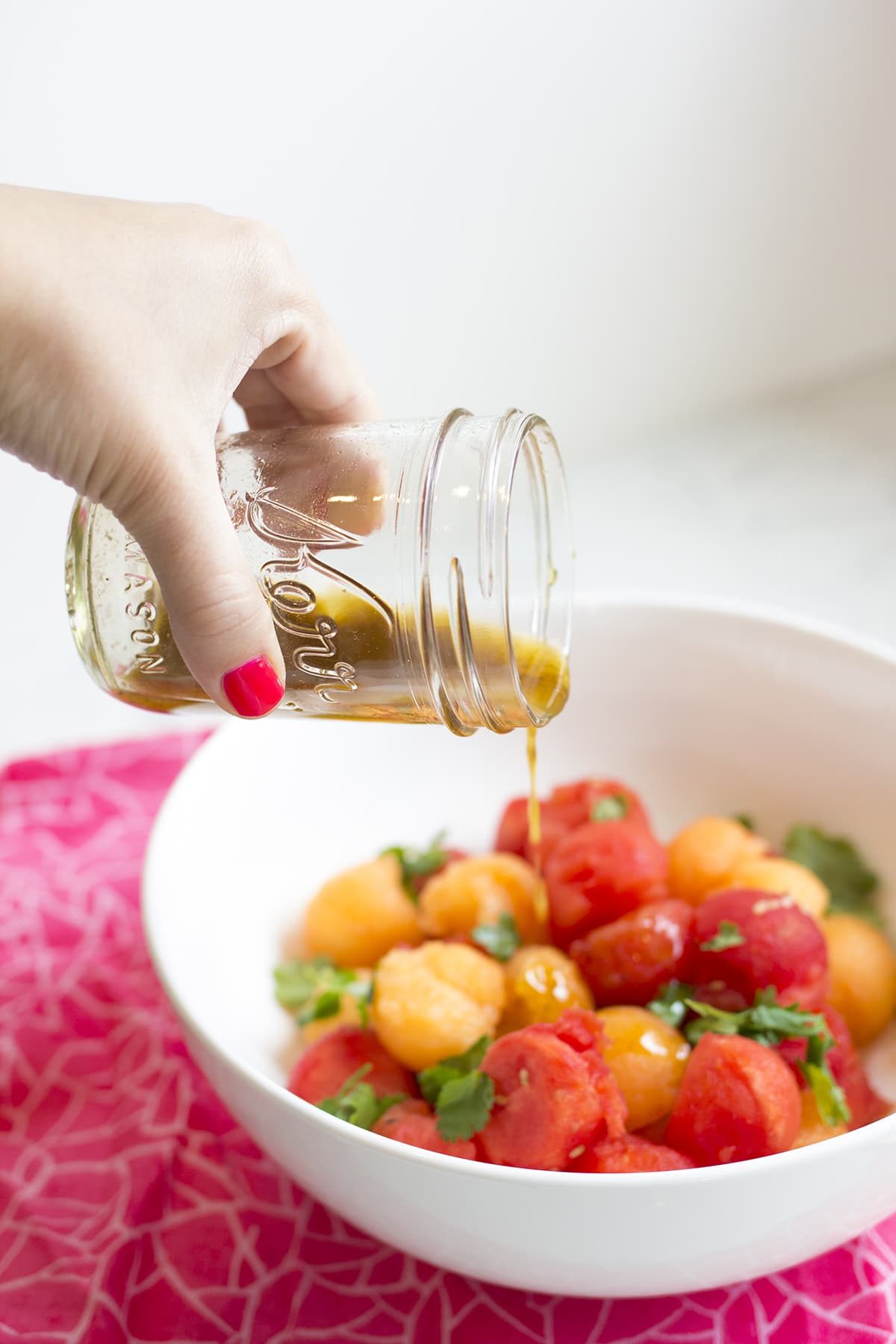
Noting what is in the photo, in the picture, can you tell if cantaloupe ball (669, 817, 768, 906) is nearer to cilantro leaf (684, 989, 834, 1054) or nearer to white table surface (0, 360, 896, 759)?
cilantro leaf (684, 989, 834, 1054)

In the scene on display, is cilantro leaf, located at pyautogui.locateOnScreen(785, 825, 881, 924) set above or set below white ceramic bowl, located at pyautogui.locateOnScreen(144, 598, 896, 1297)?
below

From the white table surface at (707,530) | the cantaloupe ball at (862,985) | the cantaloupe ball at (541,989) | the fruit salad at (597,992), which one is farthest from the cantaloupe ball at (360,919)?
the white table surface at (707,530)

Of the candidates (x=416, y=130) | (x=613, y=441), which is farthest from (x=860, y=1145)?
(x=613, y=441)

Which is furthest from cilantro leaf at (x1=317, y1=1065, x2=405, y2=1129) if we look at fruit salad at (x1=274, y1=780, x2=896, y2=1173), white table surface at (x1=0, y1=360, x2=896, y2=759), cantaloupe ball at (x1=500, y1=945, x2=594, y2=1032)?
white table surface at (x1=0, y1=360, x2=896, y2=759)

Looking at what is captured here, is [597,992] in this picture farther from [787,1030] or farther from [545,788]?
[545,788]

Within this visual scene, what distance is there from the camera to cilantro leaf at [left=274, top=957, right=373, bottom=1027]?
947 mm

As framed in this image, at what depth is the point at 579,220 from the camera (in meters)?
1.78

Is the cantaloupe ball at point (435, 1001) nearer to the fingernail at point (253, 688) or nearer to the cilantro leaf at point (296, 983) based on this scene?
the cilantro leaf at point (296, 983)

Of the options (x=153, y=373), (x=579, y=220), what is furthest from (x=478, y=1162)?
(x=579, y=220)

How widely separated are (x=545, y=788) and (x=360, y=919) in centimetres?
26

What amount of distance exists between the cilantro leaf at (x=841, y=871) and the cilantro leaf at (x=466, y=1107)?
40 centimetres

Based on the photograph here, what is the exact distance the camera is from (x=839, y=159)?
1.83 metres

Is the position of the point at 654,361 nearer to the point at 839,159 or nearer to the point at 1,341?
the point at 839,159

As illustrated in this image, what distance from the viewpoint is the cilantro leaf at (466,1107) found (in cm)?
75
